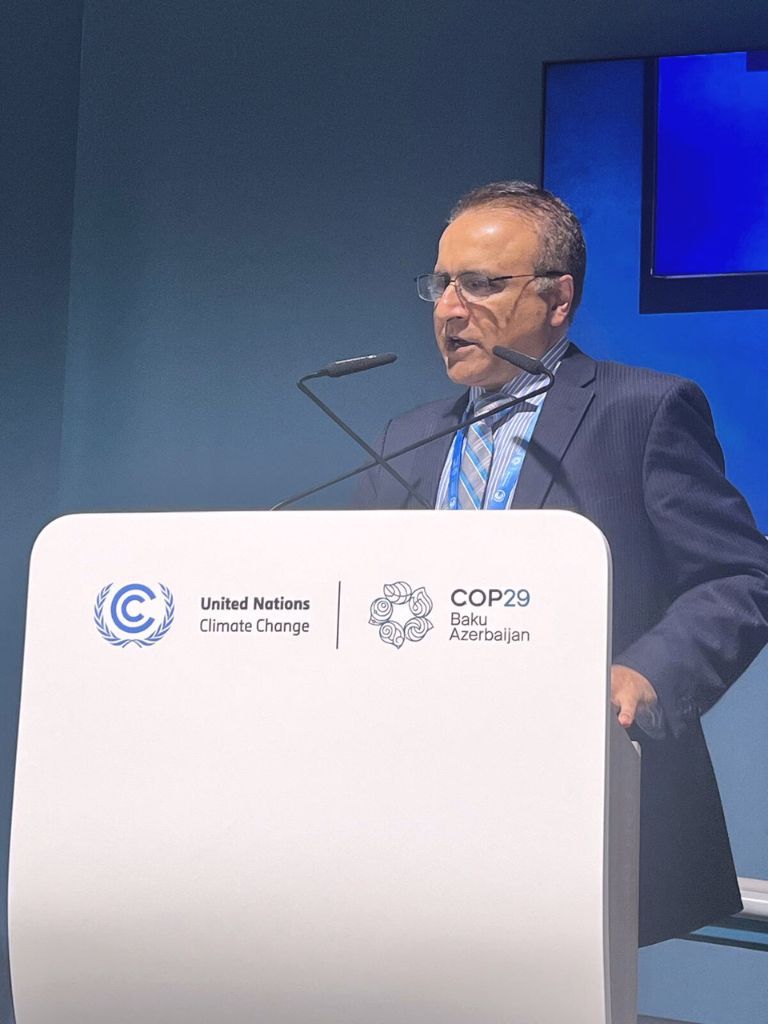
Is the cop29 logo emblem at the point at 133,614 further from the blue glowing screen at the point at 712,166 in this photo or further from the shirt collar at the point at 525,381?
the blue glowing screen at the point at 712,166

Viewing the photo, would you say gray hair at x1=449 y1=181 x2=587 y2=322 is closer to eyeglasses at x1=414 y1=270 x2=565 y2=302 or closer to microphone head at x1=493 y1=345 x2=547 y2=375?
eyeglasses at x1=414 y1=270 x2=565 y2=302

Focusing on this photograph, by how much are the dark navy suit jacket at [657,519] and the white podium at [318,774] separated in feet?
2.49

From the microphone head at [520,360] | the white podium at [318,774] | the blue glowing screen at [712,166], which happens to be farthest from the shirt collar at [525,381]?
the white podium at [318,774]

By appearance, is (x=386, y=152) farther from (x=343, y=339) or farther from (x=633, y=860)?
(x=633, y=860)

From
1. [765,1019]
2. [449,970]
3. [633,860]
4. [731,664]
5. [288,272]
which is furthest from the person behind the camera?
[288,272]

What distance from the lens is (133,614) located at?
1.13 m

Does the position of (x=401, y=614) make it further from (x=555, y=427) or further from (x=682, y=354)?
(x=682, y=354)

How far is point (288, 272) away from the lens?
299cm

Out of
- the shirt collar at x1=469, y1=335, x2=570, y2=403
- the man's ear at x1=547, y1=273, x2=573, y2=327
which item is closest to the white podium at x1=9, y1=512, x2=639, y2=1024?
the shirt collar at x1=469, y1=335, x2=570, y2=403

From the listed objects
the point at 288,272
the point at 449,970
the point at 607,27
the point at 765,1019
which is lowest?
the point at 765,1019

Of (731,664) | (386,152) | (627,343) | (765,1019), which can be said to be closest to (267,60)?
(386,152)

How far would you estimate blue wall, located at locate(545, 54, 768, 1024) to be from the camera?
251 cm

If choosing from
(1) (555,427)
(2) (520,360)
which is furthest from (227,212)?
(2) (520,360)

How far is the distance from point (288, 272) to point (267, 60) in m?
0.52
